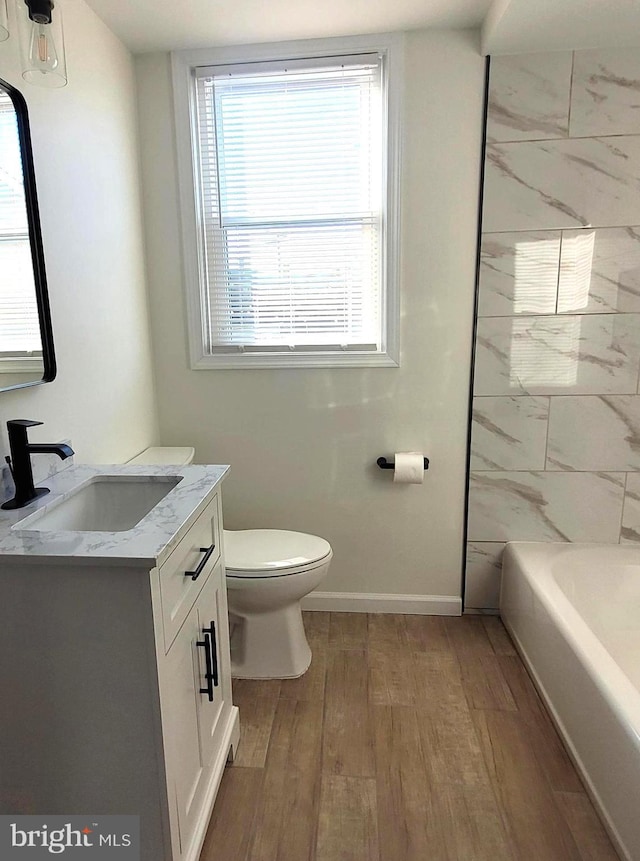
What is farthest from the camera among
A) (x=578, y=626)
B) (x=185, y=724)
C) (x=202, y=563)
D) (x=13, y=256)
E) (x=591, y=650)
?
(x=578, y=626)

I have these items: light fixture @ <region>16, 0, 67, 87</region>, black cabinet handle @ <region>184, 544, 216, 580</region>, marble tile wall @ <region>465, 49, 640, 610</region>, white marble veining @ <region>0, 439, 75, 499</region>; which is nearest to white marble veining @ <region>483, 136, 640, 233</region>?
marble tile wall @ <region>465, 49, 640, 610</region>

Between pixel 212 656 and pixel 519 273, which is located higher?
pixel 519 273

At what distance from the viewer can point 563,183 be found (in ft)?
7.05

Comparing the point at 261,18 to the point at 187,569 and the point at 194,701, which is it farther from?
the point at 194,701

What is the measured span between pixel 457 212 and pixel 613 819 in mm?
2038

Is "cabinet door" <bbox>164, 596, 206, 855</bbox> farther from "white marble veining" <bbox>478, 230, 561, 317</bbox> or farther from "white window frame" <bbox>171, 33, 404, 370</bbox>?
"white marble veining" <bbox>478, 230, 561, 317</bbox>

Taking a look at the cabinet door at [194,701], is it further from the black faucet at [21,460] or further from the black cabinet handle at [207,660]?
the black faucet at [21,460]

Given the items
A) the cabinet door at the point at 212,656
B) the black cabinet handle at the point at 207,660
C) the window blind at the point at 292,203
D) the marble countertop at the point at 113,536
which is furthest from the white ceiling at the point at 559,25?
the black cabinet handle at the point at 207,660

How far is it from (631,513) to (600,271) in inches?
39.6

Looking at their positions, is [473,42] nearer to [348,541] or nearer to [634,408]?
[634,408]

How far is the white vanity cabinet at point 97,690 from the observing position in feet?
Result: 3.49

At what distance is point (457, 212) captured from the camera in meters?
2.23

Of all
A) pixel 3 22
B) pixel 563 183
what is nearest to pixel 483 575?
pixel 563 183

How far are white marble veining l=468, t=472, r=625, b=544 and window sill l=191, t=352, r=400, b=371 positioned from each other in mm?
643
